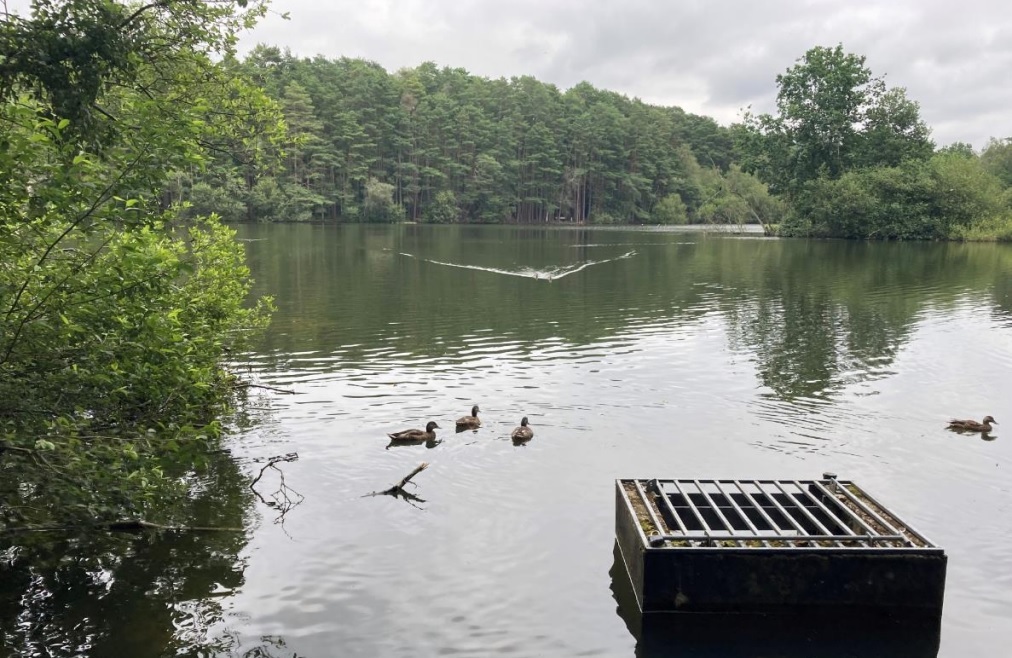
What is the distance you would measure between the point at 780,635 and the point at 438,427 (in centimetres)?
951

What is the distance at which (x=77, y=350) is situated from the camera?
8.80m

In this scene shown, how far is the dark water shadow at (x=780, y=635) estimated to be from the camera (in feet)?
30.6

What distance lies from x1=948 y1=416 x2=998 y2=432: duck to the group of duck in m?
10.3

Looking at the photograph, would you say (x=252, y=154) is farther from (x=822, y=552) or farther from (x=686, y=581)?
(x=822, y=552)

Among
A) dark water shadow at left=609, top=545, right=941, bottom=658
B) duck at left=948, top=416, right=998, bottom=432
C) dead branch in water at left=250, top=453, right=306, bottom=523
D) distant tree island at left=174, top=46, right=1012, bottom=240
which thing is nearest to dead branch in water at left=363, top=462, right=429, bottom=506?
dead branch in water at left=250, top=453, right=306, bottom=523

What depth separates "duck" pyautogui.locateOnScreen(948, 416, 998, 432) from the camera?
58.9 ft

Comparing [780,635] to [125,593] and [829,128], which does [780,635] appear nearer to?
[125,593]

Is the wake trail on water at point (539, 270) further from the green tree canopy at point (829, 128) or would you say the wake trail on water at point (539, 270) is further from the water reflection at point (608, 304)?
the green tree canopy at point (829, 128)

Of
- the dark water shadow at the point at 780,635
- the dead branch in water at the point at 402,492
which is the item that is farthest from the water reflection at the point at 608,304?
the dark water shadow at the point at 780,635

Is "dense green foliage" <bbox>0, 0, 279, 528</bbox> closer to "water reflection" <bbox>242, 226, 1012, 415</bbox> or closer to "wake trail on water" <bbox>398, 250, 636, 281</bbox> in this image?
"water reflection" <bbox>242, 226, 1012, 415</bbox>

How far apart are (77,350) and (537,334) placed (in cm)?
2168

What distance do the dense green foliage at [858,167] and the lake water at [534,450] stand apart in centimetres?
5869

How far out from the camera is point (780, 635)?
9602 mm

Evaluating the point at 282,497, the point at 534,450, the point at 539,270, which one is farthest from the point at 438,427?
the point at 539,270
